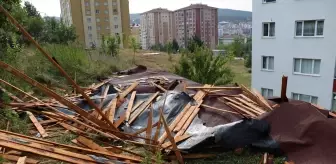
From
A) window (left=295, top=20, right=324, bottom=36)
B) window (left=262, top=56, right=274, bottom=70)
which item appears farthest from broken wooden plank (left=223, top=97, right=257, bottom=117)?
window (left=262, top=56, right=274, bottom=70)

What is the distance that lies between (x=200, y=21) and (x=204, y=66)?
61079 mm

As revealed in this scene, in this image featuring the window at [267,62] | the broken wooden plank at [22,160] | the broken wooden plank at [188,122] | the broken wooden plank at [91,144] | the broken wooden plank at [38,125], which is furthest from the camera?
the window at [267,62]

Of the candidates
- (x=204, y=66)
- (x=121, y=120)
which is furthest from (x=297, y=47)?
(x=121, y=120)

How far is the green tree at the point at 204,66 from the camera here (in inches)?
485

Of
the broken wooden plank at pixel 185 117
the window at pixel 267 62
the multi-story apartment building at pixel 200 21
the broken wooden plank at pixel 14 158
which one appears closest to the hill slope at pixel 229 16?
the multi-story apartment building at pixel 200 21

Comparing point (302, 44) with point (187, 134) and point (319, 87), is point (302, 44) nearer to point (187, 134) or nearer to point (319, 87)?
point (319, 87)

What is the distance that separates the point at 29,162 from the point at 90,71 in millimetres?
7427

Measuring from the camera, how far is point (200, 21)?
7081 cm

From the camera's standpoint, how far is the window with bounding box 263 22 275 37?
50.4 feet

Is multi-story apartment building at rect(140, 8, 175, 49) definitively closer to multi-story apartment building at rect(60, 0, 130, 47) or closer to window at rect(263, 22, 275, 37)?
multi-story apartment building at rect(60, 0, 130, 47)

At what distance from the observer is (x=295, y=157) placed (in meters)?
3.61

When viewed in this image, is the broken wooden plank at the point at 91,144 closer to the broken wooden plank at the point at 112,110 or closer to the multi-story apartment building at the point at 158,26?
the broken wooden plank at the point at 112,110

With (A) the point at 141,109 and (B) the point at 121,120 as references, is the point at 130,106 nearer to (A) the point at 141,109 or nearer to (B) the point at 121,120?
(A) the point at 141,109

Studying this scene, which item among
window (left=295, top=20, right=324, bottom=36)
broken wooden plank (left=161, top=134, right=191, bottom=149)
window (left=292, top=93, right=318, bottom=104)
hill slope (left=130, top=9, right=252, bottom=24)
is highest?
hill slope (left=130, top=9, right=252, bottom=24)
